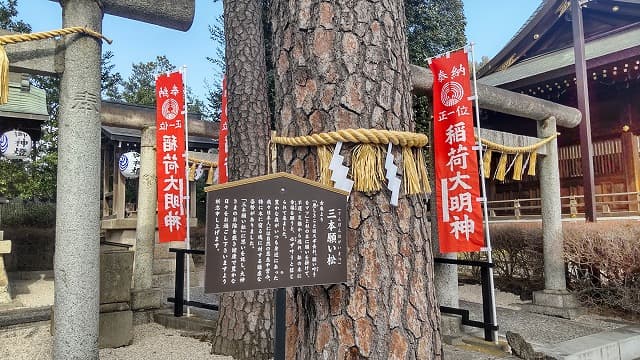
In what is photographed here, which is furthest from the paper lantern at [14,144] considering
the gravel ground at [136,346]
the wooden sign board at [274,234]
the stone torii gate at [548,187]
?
the wooden sign board at [274,234]

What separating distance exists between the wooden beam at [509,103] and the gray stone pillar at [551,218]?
0.27 m

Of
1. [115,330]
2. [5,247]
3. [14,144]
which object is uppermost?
[14,144]

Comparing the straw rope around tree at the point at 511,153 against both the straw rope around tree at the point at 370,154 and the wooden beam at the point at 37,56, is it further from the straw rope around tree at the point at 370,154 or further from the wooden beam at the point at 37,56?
the wooden beam at the point at 37,56

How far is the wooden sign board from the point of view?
166 centimetres

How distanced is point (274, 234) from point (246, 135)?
3632mm

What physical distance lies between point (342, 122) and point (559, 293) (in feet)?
21.0

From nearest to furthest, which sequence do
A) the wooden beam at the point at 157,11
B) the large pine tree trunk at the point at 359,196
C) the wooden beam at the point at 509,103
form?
the large pine tree trunk at the point at 359,196 < the wooden beam at the point at 157,11 < the wooden beam at the point at 509,103

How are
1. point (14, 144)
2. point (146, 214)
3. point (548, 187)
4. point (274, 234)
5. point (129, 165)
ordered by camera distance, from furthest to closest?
point (129, 165) → point (14, 144) → point (548, 187) → point (146, 214) → point (274, 234)

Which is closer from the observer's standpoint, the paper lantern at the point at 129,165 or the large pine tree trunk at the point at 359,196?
the large pine tree trunk at the point at 359,196

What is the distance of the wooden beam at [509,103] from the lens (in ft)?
17.8

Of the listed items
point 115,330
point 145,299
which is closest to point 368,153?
point 115,330

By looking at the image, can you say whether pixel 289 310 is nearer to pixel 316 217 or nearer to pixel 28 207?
pixel 316 217

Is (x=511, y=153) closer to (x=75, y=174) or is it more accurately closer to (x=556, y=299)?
(x=556, y=299)

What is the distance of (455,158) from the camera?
5.23 meters
